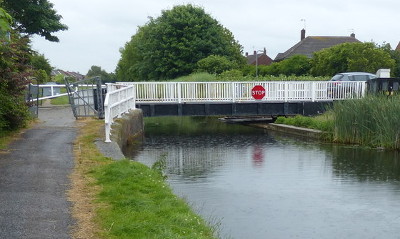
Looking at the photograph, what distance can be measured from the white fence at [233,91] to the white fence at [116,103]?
1.51 metres

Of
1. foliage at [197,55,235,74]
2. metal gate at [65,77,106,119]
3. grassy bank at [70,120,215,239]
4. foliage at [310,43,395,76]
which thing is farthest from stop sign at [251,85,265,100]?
foliage at [310,43,395,76]

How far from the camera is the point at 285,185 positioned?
41.1 ft

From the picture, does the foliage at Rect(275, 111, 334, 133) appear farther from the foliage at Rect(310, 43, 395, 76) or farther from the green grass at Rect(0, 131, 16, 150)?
the foliage at Rect(310, 43, 395, 76)

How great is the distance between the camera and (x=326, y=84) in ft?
83.1

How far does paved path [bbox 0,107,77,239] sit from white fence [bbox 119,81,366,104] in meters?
9.38

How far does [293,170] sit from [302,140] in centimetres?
724

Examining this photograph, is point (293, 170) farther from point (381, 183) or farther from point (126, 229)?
point (126, 229)

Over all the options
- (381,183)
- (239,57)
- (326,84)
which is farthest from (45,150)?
(239,57)

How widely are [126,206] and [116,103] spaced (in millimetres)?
10162

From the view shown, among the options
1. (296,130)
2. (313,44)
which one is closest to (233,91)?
(296,130)

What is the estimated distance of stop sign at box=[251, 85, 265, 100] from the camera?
2453 cm

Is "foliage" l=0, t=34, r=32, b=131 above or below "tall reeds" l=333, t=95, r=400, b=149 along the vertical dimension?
above

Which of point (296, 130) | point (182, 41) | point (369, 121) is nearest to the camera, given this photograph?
point (369, 121)

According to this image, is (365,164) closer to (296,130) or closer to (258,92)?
(296,130)
